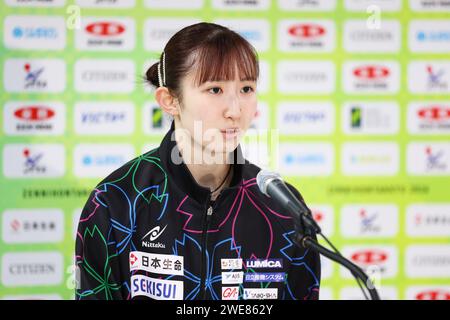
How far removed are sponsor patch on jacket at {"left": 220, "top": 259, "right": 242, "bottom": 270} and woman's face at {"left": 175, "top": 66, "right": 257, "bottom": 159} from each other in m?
0.24

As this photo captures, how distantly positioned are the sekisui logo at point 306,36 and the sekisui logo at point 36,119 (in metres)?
0.90

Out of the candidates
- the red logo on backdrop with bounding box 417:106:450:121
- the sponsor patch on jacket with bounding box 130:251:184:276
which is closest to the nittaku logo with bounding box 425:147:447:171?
the red logo on backdrop with bounding box 417:106:450:121

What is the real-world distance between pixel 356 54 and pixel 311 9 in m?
0.25

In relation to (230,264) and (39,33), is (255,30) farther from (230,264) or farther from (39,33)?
(230,264)

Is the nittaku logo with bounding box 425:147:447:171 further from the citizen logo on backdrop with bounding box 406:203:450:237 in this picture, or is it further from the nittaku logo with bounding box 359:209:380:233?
the nittaku logo with bounding box 359:209:380:233

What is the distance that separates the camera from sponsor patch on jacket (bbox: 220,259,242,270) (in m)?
1.20

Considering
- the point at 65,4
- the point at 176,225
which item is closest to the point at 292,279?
the point at 176,225

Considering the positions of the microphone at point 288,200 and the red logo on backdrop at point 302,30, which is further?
the red logo on backdrop at point 302,30

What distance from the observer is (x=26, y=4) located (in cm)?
214

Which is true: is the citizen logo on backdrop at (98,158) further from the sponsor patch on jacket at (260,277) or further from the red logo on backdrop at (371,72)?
the sponsor patch on jacket at (260,277)

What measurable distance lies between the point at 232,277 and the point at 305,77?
1208mm

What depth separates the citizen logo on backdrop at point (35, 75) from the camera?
2.14 metres

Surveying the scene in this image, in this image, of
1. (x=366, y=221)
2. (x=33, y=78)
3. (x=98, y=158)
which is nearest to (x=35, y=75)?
(x=33, y=78)

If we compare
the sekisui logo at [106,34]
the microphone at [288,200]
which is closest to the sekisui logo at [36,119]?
the sekisui logo at [106,34]
